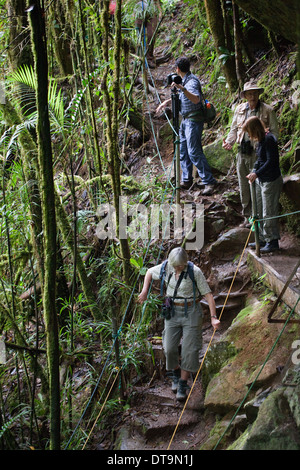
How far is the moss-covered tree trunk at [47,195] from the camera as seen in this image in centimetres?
292

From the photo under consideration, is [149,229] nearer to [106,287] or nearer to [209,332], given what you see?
[106,287]

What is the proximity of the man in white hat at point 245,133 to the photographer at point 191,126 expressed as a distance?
80cm

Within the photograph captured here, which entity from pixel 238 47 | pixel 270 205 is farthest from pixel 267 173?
pixel 238 47

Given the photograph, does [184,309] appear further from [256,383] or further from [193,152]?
[193,152]

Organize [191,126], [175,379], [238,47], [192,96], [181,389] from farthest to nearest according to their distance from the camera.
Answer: [238,47] → [191,126] → [192,96] → [175,379] → [181,389]

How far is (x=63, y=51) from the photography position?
909 cm

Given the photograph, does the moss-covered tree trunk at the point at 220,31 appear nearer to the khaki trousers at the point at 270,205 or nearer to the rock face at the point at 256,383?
the khaki trousers at the point at 270,205

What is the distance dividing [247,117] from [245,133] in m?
0.20

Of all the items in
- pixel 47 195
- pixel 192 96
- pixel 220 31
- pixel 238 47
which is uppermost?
pixel 220 31

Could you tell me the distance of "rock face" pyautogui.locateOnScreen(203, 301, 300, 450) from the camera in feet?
9.57

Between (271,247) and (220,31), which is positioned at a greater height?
(220,31)

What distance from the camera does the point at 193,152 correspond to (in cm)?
675
